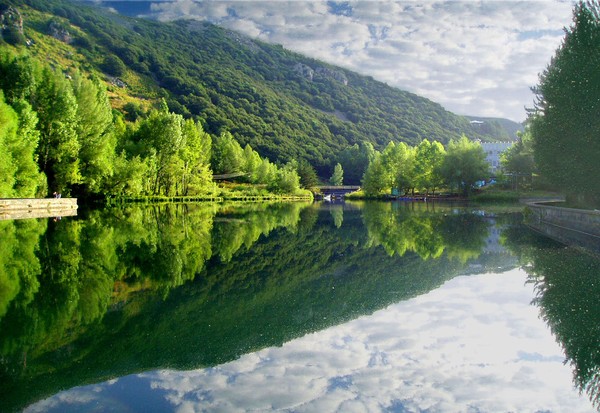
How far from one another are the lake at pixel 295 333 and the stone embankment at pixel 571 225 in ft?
14.6

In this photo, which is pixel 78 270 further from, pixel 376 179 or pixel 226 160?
pixel 226 160

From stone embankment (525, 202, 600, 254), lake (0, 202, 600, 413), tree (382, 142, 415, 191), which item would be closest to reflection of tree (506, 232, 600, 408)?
lake (0, 202, 600, 413)

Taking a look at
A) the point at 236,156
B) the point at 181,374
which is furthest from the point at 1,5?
the point at 181,374

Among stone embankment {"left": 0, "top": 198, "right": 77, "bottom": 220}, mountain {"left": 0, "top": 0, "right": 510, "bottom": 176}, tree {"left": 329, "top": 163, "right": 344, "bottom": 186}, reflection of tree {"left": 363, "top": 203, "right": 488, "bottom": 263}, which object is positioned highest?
mountain {"left": 0, "top": 0, "right": 510, "bottom": 176}

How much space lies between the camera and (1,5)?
139250 mm

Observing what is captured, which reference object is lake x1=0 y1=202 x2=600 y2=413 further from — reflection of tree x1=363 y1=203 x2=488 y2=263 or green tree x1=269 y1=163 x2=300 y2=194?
green tree x1=269 y1=163 x2=300 y2=194

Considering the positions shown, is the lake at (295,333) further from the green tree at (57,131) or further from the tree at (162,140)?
the tree at (162,140)

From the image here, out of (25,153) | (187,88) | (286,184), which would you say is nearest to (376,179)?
(286,184)

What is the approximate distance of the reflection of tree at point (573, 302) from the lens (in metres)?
5.82

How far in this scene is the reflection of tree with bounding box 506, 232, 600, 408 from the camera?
19.1 feet

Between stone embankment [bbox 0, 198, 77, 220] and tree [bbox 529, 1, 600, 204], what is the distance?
28981 mm

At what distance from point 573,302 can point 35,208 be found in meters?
31.5

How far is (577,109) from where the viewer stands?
83.5 ft

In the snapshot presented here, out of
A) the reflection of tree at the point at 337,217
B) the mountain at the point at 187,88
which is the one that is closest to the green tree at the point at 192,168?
the reflection of tree at the point at 337,217
